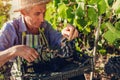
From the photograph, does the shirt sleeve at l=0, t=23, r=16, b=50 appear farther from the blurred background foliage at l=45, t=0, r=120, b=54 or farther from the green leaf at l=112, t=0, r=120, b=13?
the green leaf at l=112, t=0, r=120, b=13

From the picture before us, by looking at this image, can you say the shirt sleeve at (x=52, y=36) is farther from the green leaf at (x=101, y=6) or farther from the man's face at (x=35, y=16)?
the green leaf at (x=101, y=6)

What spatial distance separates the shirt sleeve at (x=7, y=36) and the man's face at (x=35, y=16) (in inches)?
4.2

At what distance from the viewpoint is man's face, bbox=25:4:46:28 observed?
6.66 feet

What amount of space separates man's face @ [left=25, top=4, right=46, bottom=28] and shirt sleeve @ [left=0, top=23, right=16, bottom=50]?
0.35ft

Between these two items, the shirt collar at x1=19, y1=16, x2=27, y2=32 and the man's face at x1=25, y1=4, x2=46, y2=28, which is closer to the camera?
the man's face at x1=25, y1=4, x2=46, y2=28

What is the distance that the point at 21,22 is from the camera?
219cm

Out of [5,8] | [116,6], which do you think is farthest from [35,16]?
[5,8]

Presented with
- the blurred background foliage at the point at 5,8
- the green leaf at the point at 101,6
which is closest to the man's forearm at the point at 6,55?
the green leaf at the point at 101,6

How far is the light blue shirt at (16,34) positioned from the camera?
6.90 ft

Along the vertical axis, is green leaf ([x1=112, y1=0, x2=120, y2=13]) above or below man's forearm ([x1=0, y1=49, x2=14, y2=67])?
above

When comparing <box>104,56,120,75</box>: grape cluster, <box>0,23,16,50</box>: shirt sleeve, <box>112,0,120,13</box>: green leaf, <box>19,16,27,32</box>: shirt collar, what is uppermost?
<box>112,0,120,13</box>: green leaf

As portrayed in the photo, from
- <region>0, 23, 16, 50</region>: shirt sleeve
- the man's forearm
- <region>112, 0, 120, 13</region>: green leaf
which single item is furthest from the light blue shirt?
<region>112, 0, 120, 13</region>: green leaf

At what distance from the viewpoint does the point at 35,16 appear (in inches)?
81.2

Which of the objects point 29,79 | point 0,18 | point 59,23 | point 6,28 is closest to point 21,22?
point 6,28
